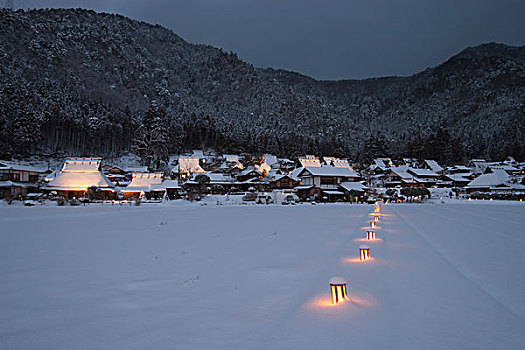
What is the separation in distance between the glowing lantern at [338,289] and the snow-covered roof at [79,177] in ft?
140

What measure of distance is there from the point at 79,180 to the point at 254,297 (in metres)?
43.1

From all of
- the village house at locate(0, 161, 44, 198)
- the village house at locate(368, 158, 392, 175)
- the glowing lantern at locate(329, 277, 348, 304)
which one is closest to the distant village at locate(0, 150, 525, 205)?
the village house at locate(0, 161, 44, 198)

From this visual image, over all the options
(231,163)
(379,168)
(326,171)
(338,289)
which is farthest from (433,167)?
(338,289)

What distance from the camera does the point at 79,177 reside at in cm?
4175

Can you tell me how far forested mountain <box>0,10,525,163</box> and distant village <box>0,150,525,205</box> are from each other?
16758 mm

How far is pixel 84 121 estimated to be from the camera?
74812 millimetres

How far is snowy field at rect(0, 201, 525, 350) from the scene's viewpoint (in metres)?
3.48

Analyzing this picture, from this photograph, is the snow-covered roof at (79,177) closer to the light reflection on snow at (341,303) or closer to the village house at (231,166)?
the village house at (231,166)

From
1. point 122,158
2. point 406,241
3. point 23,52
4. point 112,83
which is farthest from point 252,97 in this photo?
point 406,241

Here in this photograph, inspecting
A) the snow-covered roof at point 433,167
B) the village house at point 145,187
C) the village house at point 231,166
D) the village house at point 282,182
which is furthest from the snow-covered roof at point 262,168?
the snow-covered roof at point 433,167

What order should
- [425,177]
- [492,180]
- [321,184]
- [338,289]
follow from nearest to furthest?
[338,289] < [321,184] < [492,180] < [425,177]

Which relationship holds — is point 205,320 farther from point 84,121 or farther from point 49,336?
point 84,121

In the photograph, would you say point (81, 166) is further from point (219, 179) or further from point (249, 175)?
point (249, 175)

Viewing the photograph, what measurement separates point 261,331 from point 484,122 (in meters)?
157
